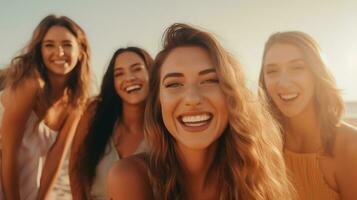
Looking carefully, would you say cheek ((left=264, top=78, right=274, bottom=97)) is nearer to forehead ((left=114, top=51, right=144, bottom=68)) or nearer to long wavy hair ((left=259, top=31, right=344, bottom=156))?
long wavy hair ((left=259, top=31, right=344, bottom=156))

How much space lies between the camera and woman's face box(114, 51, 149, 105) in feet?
14.3

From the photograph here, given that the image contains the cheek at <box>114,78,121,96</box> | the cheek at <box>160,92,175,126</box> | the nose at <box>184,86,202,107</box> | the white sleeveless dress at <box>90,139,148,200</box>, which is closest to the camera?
the nose at <box>184,86,202,107</box>

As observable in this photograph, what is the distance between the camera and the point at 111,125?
14.8 ft

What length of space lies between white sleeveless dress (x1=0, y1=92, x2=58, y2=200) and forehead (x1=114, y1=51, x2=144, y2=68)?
1.07m

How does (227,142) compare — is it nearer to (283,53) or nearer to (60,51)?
(283,53)

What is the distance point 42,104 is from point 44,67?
16.9 inches

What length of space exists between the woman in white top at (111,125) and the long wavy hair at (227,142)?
148 centimetres

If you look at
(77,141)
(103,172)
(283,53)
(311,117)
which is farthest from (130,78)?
(311,117)

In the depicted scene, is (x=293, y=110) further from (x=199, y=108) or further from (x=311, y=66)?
(x=199, y=108)

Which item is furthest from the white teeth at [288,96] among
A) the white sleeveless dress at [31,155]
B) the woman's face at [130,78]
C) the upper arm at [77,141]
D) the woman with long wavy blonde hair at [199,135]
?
the white sleeveless dress at [31,155]

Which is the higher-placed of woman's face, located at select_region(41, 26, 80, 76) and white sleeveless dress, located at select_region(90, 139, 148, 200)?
woman's face, located at select_region(41, 26, 80, 76)

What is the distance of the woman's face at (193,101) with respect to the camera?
2510 millimetres

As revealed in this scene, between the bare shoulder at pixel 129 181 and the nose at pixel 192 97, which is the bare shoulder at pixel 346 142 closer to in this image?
the nose at pixel 192 97

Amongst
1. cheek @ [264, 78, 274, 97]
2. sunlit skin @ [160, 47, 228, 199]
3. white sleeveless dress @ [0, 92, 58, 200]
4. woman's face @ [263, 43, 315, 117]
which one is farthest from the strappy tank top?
white sleeveless dress @ [0, 92, 58, 200]
